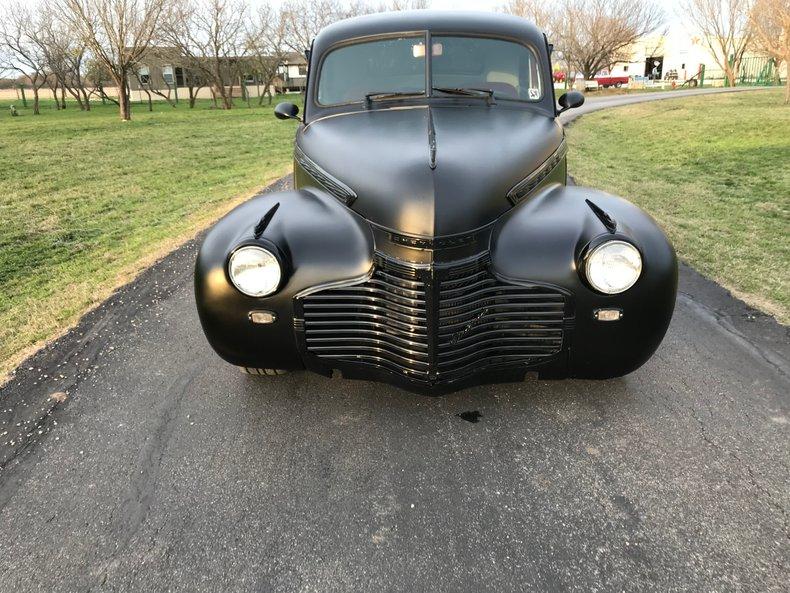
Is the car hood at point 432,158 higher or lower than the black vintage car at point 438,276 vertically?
higher

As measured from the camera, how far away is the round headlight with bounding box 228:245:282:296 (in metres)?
2.62

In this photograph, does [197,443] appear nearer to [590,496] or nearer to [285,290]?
[285,290]

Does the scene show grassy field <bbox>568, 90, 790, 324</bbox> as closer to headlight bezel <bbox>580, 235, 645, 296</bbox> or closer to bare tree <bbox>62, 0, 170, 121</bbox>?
headlight bezel <bbox>580, 235, 645, 296</bbox>

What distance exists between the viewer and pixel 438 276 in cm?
249

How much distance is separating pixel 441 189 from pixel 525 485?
139 centimetres

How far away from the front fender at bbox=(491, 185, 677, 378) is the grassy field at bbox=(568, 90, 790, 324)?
1927 mm

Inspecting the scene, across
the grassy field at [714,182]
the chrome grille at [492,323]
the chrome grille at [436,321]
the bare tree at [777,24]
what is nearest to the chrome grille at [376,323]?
the chrome grille at [436,321]

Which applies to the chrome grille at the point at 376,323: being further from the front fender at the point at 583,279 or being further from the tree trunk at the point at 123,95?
the tree trunk at the point at 123,95

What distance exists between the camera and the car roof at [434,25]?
3.97m

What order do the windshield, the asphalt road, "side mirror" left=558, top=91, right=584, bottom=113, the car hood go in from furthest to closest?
"side mirror" left=558, top=91, right=584, bottom=113, the windshield, the car hood, the asphalt road

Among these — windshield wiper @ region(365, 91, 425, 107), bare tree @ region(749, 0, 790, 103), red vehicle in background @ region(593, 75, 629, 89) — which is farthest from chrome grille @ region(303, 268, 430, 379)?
red vehicle in background @ region(593, 75, 629, 89)

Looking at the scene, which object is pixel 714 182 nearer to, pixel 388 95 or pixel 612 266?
pixel 388 95

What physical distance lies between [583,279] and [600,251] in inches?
5.8

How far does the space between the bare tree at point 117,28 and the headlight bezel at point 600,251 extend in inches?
1161
